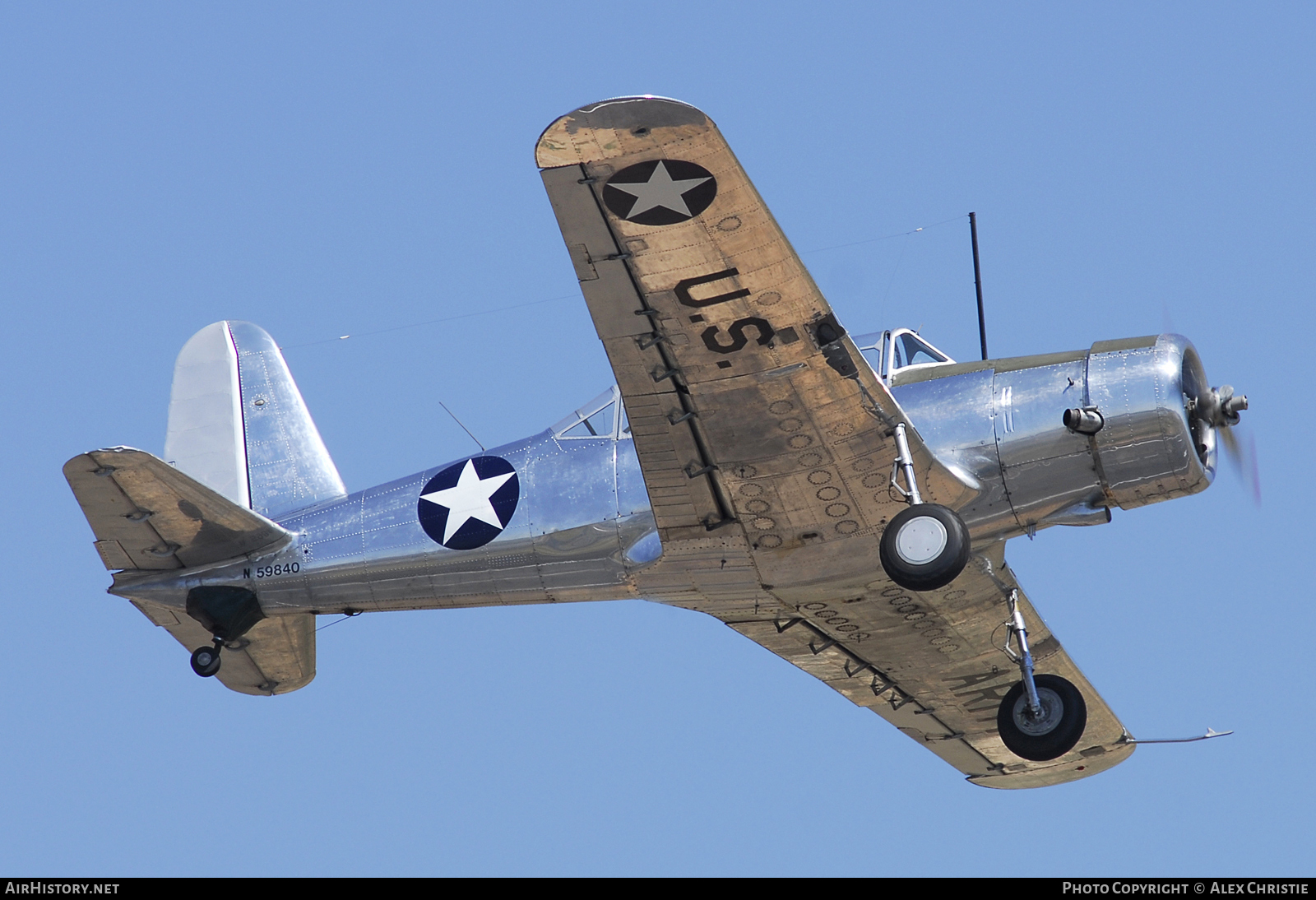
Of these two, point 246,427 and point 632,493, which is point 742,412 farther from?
point 246,427

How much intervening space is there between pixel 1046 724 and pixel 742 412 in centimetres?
336

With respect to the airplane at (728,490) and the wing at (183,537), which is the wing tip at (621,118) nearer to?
the airplane at (728,490)

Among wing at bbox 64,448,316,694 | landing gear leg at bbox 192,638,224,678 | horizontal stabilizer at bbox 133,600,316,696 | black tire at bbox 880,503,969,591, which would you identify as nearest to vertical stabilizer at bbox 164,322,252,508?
horizontal stabilizer at bbox 133,600,316,696

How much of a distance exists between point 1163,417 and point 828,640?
3.33 metres

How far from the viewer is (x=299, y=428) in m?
13.2

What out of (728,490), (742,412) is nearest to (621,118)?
(742,412)

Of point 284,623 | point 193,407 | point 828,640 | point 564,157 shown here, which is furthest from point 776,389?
point 193,407

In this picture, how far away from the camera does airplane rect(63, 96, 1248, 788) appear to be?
28.7 ft

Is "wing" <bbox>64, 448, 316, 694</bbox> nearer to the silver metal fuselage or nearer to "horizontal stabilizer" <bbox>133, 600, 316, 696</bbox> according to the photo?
"horizontal stabilizer" <bbox>133, 600, 316, 696</bbox>

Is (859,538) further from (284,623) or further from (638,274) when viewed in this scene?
(284,623)

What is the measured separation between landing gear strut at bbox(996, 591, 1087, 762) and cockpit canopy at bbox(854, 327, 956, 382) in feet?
6.18

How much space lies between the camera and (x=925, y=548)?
9195 millimetres

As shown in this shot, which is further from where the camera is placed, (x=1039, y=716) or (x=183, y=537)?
(x=183, y=537)

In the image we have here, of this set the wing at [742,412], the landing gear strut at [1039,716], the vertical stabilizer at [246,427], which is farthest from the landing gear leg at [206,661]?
the landing gear strut at [1039,716]
